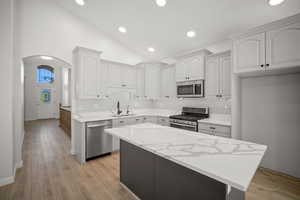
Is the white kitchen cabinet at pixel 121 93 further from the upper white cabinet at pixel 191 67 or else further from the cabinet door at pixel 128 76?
the upper white cabinet at pixel 191 67

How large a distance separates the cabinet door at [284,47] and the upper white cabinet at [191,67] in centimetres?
129

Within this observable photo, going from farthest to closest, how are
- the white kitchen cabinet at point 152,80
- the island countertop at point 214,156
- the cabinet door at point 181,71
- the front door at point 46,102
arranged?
the front door at point 46,102
the white kitchen cabinet at point 152,80
the cabinet door at point 181,71
the island countertop at point 214,156

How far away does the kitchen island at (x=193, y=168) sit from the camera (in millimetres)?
884

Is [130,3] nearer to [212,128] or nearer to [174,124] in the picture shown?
[174,124]

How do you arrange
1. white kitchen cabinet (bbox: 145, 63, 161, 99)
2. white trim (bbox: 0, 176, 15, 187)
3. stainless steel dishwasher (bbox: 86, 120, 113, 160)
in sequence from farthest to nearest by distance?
white kitchen cabinet (bbox: 145, 63, 161, 99) < stainless steel dishwasher (bbox: 86, 120, 113, 160) < white trim (bbox: 0, 176, 15, 187)

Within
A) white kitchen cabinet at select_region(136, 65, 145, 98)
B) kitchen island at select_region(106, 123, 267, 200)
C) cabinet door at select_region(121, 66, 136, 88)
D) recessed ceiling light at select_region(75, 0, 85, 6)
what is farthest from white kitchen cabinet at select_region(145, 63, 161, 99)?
kitchen island at select_region(106, 123, 267, 200)

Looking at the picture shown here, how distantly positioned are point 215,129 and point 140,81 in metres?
2.64

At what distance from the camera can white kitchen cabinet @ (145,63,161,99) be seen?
4.38 m

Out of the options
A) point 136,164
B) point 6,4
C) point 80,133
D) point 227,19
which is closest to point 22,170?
point 80,133

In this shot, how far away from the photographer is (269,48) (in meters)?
2.12

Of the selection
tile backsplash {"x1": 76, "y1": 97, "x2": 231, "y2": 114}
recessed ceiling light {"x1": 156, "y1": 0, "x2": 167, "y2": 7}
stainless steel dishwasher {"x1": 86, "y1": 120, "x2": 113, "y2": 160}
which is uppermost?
recessed ceiling light {"x1": 156, "y1": 0, "x2": 167, "y2": 7}

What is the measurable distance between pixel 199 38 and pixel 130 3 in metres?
1.76

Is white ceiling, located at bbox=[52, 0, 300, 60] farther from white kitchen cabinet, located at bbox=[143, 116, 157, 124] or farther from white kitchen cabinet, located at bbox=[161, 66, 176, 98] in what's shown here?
white kitchen cabinet, located at bbox=[143, 116, 157, 124]

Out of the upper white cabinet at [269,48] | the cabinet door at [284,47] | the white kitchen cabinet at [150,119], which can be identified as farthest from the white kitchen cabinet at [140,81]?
the cabinet door at [284,47]
